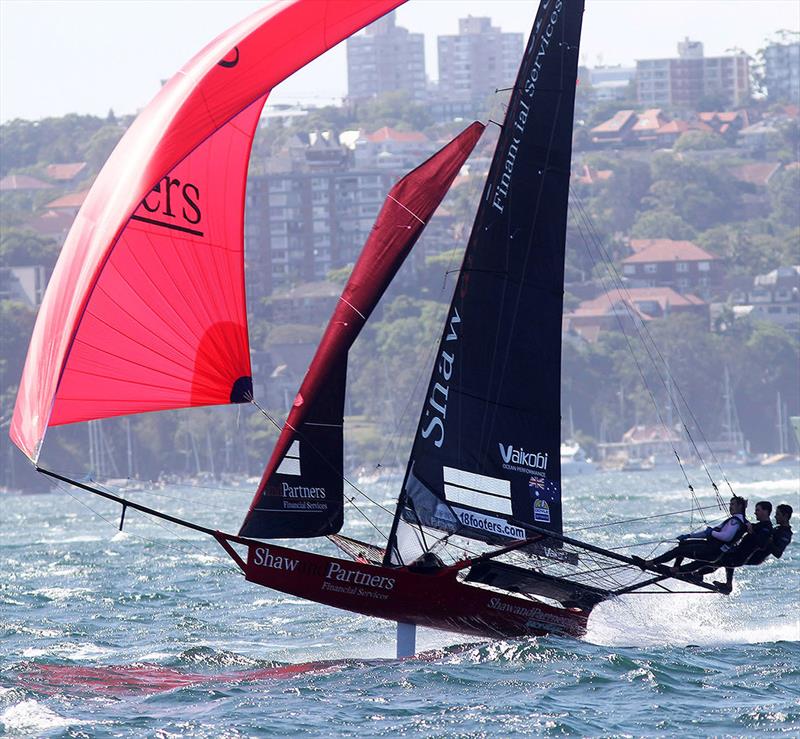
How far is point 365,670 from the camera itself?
35.9 feet

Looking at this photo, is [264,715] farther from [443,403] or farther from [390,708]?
[443,403]

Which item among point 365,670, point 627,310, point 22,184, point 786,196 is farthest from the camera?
point 22,184

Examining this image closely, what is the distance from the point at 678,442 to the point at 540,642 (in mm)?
71797

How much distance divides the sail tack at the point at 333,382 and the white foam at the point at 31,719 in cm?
179

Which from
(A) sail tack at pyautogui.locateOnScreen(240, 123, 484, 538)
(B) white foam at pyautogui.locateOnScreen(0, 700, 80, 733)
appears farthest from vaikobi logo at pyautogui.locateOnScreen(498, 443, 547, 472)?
(B) white foam at pyautogui.locateOnScreen(0, 700, 80, 733)

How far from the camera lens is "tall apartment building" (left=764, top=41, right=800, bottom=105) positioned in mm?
165750

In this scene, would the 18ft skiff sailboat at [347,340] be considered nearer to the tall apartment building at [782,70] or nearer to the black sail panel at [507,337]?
the black sail panel at [507,337]

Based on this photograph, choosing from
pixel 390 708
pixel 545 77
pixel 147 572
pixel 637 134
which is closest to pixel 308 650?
pixel 390 708

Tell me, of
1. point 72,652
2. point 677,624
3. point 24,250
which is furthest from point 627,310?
point 72,652

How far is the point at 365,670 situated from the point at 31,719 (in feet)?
7.29

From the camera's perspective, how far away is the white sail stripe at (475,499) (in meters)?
11.3

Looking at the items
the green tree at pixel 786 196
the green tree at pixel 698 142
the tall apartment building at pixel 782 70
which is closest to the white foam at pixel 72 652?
the green tree at pixel 786 196

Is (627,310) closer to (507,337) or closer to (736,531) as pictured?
(736,531)

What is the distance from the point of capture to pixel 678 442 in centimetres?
8225
